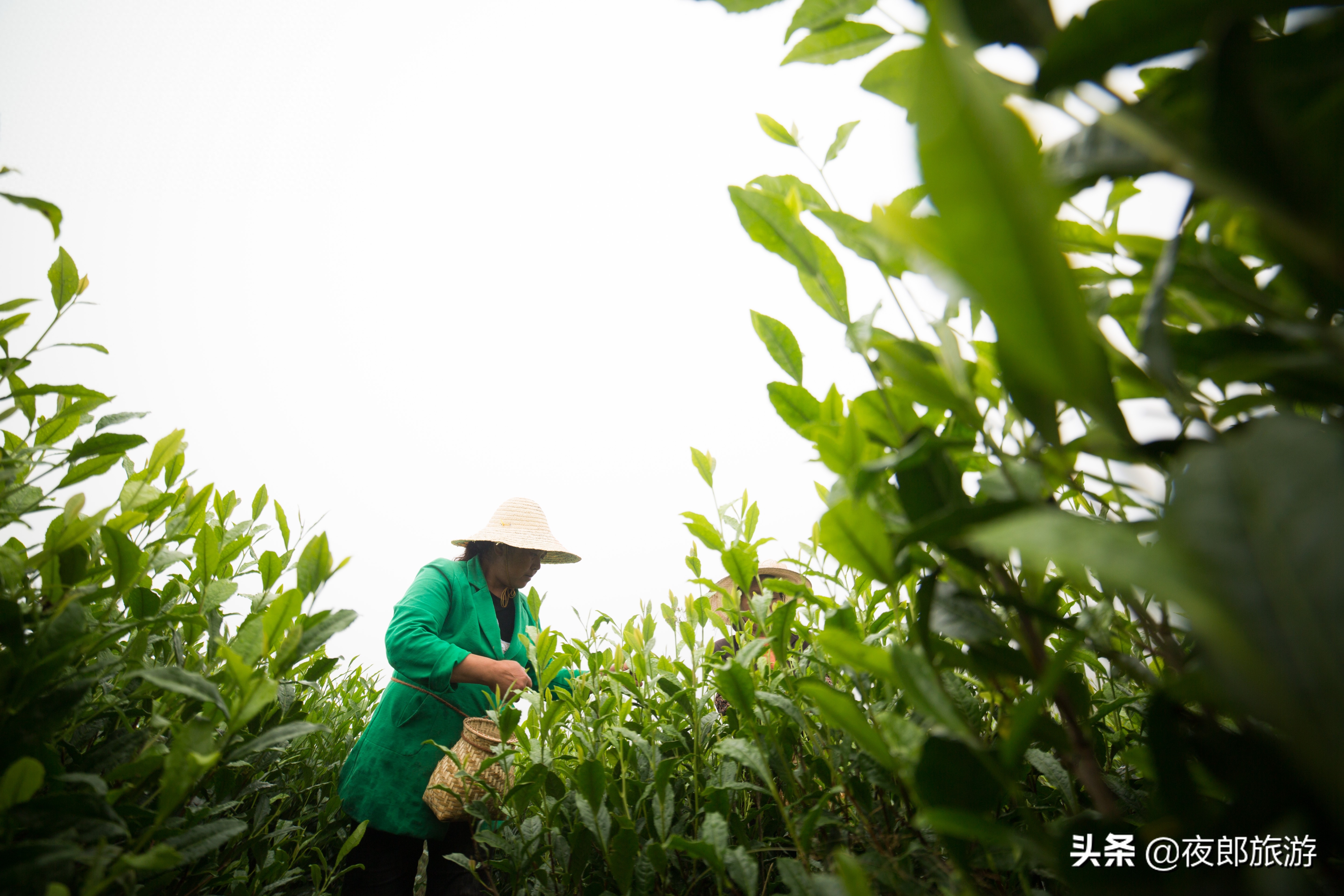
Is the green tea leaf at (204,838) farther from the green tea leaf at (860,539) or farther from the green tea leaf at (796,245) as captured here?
the green tea leaf at (796,245)

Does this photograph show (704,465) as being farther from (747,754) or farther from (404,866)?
(404,866)

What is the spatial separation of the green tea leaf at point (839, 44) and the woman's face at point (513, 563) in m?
2.90

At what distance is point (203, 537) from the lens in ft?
3.12

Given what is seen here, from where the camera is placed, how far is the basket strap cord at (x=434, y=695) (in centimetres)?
239

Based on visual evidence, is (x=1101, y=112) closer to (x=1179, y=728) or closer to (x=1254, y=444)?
(x=1254, y=444)

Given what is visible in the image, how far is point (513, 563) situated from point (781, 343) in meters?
2.84

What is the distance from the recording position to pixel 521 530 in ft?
10.6

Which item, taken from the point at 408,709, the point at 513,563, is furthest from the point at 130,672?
the point at 513,563

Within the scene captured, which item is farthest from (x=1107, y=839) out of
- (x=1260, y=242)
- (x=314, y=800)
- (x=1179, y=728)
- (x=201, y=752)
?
(x=314, y=800)

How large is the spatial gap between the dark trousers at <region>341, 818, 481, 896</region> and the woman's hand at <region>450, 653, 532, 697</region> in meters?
0.50

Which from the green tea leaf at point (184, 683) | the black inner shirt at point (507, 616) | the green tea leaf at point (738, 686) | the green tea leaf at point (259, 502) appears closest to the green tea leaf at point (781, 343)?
the green tea leaf at point (738, 686)

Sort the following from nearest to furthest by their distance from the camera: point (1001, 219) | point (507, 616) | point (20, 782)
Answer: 1. point (1001, 219)
2. point (20, 782)
3. point (507, 616)

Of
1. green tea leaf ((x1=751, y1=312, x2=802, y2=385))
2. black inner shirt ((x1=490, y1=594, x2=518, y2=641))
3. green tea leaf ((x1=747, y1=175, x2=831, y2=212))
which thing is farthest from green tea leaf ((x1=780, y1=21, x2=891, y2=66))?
black inner shirt ((x1=490, y1=594, x2=518, y2=641))

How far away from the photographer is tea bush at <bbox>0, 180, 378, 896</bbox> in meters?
0.52
